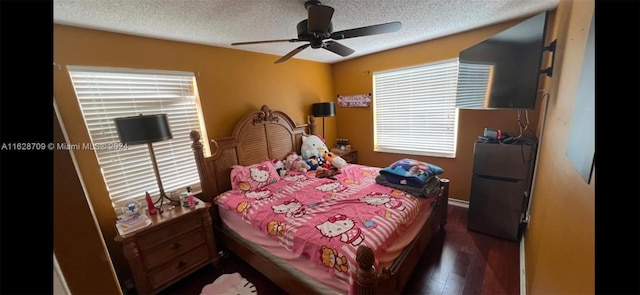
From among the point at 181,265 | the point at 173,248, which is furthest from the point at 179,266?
the point at 173,248

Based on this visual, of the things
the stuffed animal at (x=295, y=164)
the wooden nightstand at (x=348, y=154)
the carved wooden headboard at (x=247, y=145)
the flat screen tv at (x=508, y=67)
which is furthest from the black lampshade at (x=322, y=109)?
the flat screen tv at (x=508, y=67)

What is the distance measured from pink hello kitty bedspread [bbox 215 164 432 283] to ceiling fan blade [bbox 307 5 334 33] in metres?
1.38

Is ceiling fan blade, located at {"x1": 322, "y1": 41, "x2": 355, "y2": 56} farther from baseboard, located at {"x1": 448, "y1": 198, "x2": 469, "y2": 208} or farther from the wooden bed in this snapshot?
baseboard, located at {"x1": 448, "y1": 198, "x2": 469, "y2": 208}

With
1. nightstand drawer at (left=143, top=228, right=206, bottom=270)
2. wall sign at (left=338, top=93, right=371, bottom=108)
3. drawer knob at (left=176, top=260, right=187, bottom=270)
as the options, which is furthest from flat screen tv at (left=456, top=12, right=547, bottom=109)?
drawer knob at (left=176, top=260, right=187, bottom=270)

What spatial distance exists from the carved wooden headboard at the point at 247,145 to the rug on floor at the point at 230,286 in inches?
31.0

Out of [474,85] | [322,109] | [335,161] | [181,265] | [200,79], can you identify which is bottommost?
[181,265]

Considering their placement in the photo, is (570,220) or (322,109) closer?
(570,220)

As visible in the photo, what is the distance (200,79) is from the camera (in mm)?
2330

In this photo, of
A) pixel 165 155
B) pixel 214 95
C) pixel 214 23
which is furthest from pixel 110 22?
pixel 165 155

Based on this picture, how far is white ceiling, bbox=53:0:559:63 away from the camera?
1.47m

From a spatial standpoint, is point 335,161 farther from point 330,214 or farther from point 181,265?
point 181,265

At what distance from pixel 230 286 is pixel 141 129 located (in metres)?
1.51

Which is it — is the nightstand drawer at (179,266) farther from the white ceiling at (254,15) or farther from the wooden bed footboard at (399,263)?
the white ceiling at (254,15)
